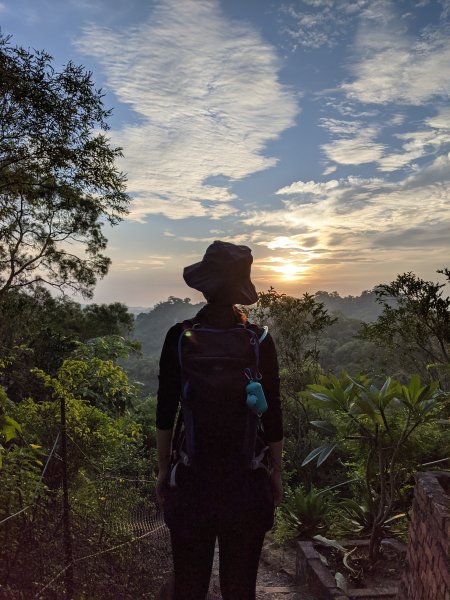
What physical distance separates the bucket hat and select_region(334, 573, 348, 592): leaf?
3.16 meters

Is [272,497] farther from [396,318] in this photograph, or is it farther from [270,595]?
[396,318]

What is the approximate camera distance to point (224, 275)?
2.01 meters

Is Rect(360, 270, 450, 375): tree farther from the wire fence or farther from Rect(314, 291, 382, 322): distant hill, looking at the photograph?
Rect(314, 291, 382, 322): distant hill

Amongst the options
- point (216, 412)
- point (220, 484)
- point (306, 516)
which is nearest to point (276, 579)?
point (306, 516)

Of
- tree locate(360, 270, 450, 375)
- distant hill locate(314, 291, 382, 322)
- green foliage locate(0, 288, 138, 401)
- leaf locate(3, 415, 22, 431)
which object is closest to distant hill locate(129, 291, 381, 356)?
distant hill locate(314, 291, 382, 322)

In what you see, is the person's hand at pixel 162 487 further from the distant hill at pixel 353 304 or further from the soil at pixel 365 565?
the distant hill at pixel 353 304

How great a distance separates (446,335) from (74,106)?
11214mm

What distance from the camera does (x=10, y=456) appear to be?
134 inches

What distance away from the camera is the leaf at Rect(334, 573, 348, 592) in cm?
395

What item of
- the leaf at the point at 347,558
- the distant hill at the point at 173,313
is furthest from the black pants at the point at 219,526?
the distant hill at the point at 173,313

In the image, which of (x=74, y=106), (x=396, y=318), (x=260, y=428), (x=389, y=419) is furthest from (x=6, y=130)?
(x=260, y=428)

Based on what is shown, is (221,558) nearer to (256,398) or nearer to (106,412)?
(256,398)

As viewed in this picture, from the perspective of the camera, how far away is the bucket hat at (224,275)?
2012mm

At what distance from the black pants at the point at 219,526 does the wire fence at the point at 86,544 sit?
48.3 inches
